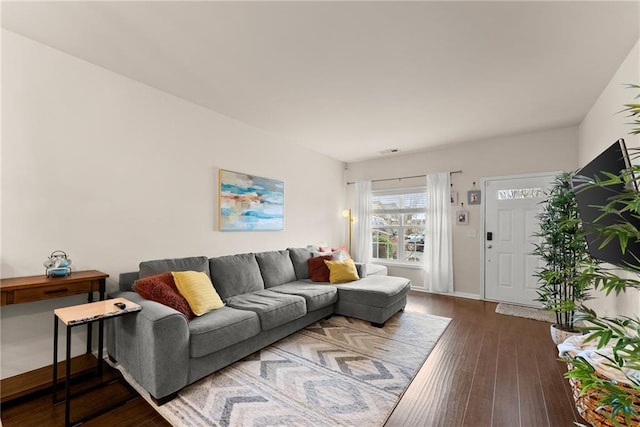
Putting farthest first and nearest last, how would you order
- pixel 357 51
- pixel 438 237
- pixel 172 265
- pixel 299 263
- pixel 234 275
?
pixel 438 237 < pixel 299 263 < pixel 234 275 < pixel 172 265 < pixel 357 51

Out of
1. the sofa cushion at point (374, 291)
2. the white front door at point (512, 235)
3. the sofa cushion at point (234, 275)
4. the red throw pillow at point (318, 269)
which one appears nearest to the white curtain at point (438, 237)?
the white front door at point (512, 235)

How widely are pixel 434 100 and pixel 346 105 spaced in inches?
38.8

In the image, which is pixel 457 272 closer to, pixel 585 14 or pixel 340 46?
pixel 585 14

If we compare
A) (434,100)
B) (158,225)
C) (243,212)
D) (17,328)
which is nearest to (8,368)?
(17,328)

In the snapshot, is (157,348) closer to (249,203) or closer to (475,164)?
(249,203)

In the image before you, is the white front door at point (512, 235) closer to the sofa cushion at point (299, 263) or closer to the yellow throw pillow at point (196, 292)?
the sofa cushion at point (299, 263)

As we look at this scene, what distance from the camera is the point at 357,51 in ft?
7.39

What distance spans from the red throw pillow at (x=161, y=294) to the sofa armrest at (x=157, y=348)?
105mm

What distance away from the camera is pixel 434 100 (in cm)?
310

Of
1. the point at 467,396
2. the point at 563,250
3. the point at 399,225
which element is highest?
the point at 399,225

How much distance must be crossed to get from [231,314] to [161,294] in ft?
1.90

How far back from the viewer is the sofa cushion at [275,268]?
3.54 metres

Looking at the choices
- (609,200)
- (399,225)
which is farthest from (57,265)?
(399,225)

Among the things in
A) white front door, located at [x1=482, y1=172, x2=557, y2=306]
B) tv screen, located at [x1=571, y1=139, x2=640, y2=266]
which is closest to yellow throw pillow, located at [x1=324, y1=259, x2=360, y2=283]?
white front door, located at [x1=482, y1=172, x2=557, y2=306]
